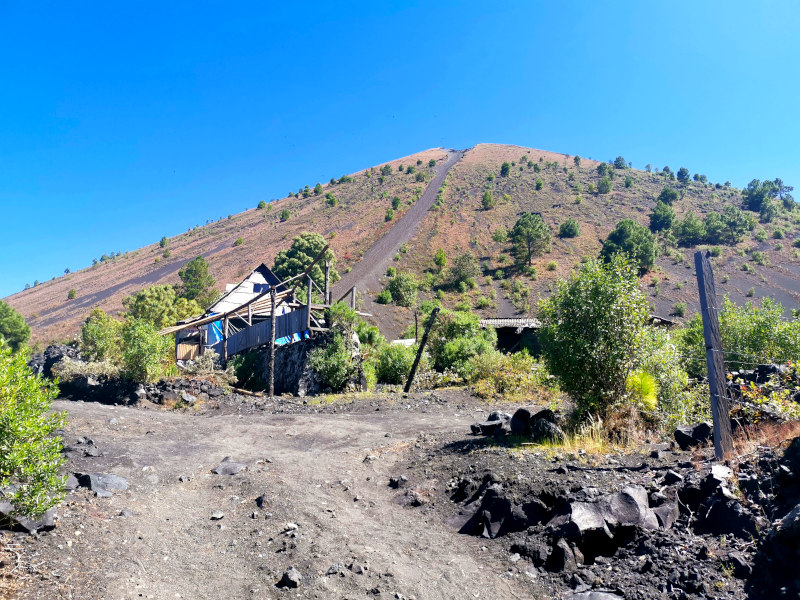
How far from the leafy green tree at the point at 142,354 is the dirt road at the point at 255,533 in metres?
6.16

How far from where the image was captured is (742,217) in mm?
64688

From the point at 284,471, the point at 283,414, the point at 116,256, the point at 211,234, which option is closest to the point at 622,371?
the point at 284,471

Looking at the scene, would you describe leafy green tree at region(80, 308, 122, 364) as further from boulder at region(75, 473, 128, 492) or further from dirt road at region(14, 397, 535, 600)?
boulder at region(75, 473, 128, 492)

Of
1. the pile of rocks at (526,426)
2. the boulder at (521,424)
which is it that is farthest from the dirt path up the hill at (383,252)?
the boulder at (521,424)

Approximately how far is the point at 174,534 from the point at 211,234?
9220 centimetres

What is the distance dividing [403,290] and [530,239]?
19066 millimetres

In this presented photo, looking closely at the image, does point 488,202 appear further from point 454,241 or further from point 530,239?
point 530,239

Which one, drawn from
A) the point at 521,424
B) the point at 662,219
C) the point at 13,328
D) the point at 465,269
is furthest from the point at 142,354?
the point at 662,219

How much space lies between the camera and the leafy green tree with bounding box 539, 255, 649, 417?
7918 millimetres

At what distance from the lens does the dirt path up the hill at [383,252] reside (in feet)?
182

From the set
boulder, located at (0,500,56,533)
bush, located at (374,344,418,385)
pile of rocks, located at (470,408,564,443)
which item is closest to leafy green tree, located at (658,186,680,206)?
bush, located at (374,344,418,385)

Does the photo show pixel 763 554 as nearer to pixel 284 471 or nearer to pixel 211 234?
pixel 284 471

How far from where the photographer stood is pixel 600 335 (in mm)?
7980

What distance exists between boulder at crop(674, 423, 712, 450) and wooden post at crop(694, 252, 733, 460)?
762mm
